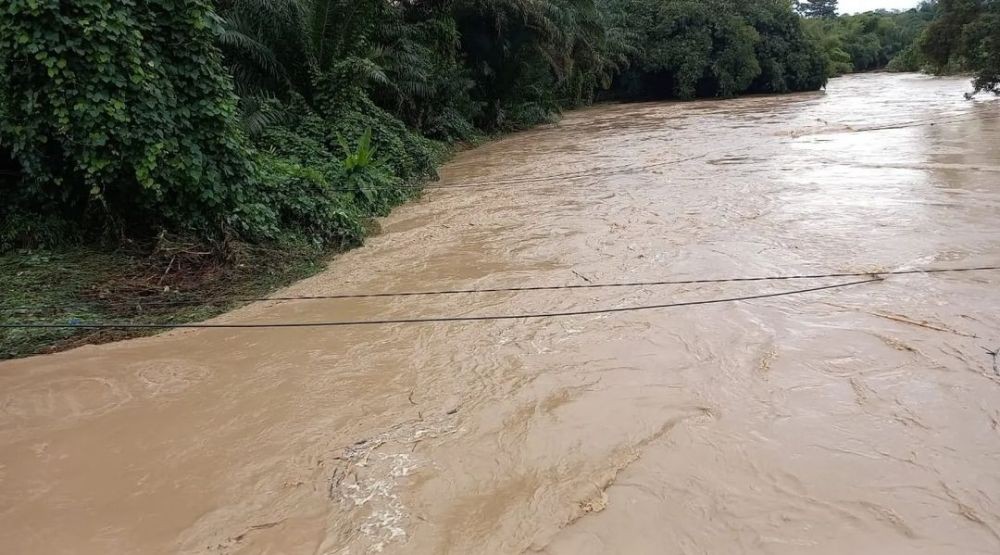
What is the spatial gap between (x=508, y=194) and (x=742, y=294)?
5.61 m

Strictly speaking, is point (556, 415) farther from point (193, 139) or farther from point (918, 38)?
point (918, 38)

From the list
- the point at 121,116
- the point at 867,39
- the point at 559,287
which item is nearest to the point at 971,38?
the point at 559,287

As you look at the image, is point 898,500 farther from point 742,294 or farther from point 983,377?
point 742,294

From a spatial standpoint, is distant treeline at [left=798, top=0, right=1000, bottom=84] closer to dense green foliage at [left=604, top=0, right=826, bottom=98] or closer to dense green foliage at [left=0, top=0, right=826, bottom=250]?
dense green foliage at [left=604, top=0, right=826, bottom=98]

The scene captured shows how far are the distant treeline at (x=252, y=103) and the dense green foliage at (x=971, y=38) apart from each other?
0.22m

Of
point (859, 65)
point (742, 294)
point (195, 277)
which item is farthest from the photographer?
point (859, 65)

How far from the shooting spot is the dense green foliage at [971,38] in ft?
64.0

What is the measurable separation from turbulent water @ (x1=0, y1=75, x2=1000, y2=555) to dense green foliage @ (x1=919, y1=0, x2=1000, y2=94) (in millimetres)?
16466

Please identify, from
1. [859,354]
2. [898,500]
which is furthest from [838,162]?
[898,500]

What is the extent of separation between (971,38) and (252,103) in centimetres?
2160

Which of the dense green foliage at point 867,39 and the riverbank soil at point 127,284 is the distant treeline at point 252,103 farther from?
the dense green foliage at point 867,39

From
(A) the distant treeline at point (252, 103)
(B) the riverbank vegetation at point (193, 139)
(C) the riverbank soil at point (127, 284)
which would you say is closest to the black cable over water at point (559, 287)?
(C) the riverbank soil at point (127, 284)

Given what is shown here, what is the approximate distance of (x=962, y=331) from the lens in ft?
15.1

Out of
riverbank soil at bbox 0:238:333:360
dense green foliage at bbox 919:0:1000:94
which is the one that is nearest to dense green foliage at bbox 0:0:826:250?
riverbank soil at bbox 0:238:333:360
